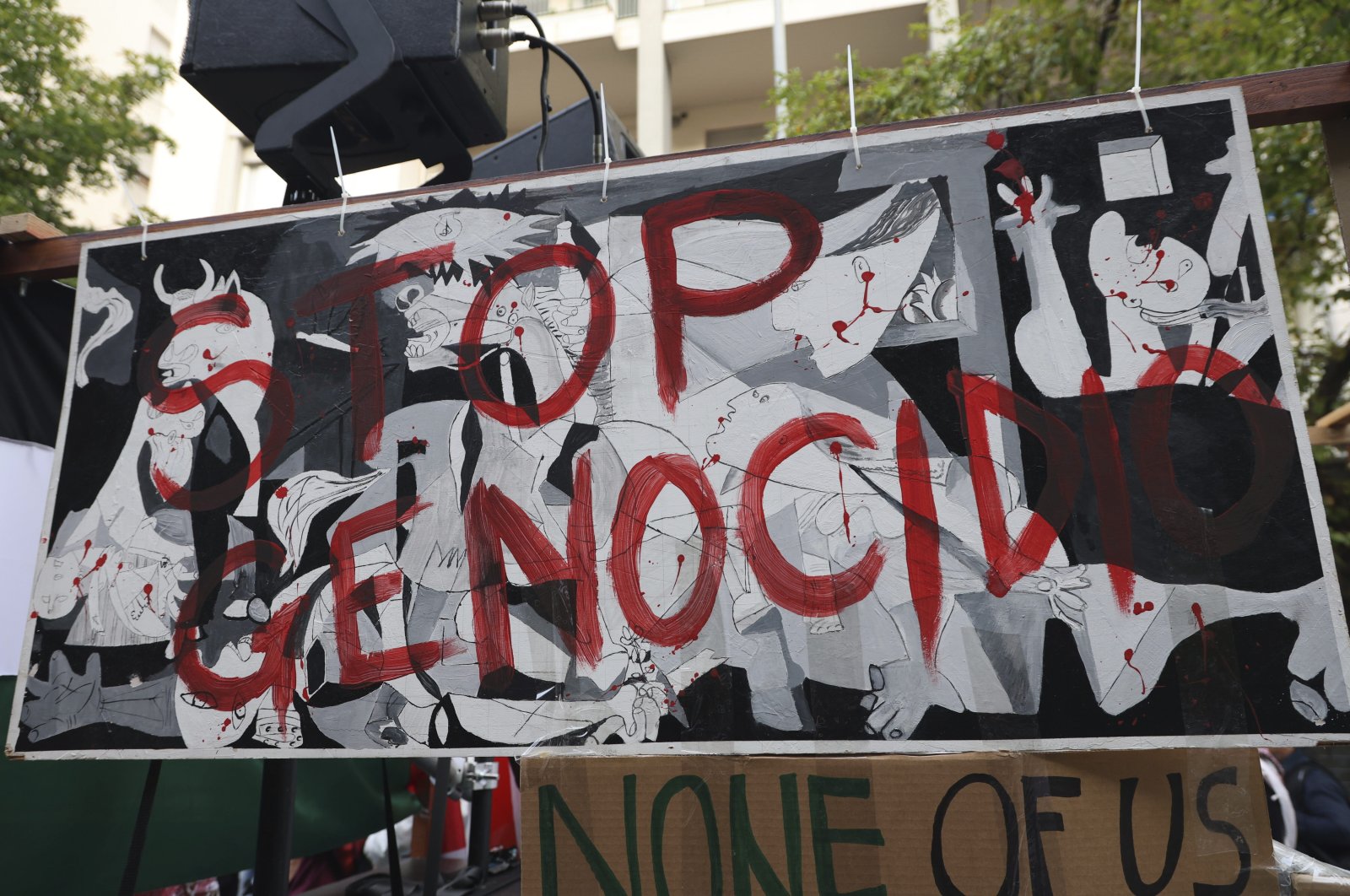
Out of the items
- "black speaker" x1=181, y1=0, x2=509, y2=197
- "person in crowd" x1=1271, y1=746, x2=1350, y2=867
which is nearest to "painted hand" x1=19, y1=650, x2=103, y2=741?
"black speaker" x1=181, y1=0, x2=509, y2=197

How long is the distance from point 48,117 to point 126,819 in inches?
282

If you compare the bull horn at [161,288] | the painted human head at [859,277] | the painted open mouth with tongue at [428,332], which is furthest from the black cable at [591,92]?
the bull horn at [161,288]

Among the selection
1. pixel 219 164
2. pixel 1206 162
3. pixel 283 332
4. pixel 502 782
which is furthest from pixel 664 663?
pixel 219 164

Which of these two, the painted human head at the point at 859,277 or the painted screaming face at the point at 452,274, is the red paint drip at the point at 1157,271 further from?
the painted screaming face at the point at 452,274

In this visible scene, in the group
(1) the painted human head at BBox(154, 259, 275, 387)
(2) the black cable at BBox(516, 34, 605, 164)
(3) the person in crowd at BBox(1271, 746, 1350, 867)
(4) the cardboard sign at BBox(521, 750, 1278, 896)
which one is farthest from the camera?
(3) the person in crowd at BBox(1271, 746, 1350, 867)

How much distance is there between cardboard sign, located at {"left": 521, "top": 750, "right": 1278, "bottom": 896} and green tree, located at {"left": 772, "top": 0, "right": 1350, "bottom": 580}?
477cm

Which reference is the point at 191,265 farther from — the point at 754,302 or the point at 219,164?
the point at 219,164

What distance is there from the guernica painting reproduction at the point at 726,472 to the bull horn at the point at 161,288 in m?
0.05

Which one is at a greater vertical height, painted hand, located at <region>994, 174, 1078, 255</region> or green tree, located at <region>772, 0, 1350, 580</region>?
Answer: green tree, located at <region>772, 0, 1350, 580</region>

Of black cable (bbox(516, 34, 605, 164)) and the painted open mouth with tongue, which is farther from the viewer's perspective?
black cable (bbox(516, 34, 605, 164))

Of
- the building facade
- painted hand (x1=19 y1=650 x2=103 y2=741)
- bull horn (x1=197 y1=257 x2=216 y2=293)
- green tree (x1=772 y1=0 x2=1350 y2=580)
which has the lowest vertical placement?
painted hand (x1=19 y1=650 x2=103 y2=741)

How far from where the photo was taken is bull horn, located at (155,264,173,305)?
2.07 m

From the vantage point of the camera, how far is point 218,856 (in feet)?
9.64

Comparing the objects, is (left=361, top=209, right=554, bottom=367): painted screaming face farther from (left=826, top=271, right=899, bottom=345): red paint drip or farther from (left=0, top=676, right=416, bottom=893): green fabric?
(left=0, top=676, right=416, bottom=893): green fabric
